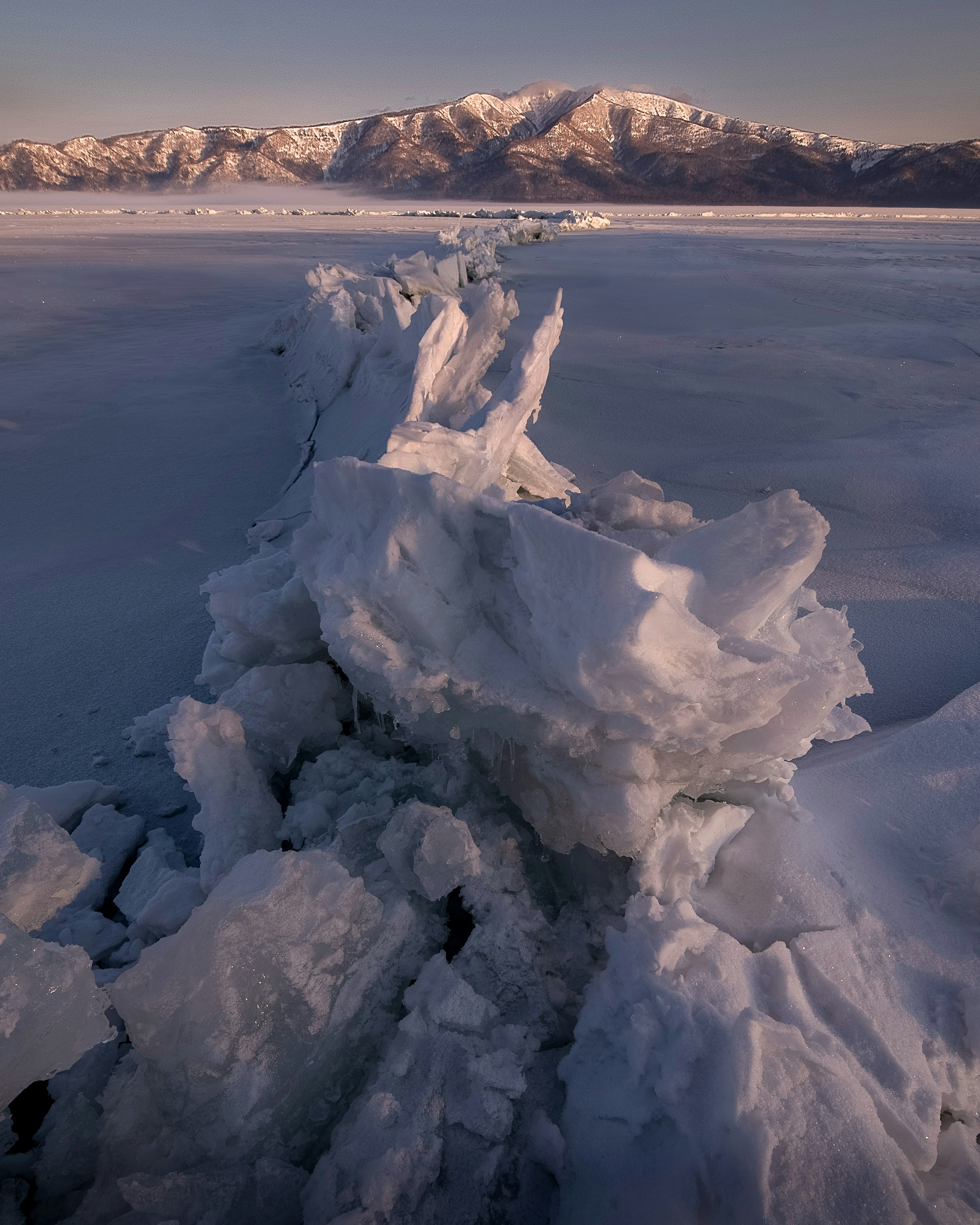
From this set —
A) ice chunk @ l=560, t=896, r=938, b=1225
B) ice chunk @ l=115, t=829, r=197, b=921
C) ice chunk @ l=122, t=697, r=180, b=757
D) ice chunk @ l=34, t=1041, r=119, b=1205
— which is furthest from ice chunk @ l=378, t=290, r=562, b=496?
ice chunk @ l=34, t=1041, r=119, b=1205

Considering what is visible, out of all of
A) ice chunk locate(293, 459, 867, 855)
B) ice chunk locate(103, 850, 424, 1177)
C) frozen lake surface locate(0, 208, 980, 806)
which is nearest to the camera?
ice chunk locate(103, 850, 424, 1177)

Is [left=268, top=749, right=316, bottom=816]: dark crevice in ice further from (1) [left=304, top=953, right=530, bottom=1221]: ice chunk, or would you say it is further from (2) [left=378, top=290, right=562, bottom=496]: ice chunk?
(2) [left=378, top=290, right=562, bottom=496]: ice chunk

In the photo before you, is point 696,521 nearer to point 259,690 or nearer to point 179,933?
point 259,690

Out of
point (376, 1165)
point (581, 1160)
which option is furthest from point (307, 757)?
point (581, 1160)

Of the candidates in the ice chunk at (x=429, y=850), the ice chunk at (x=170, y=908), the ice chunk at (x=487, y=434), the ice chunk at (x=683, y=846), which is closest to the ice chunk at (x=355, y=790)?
the ice chunk at (x=429, y=850)

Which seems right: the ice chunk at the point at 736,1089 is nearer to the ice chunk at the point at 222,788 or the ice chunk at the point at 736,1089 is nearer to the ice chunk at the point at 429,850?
the ice chunk at the point at 429,850

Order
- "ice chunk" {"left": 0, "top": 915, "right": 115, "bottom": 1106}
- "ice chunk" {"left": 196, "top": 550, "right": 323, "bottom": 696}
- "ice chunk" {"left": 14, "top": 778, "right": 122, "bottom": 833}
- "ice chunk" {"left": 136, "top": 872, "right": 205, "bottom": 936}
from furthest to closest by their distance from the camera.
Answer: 1. "ice chunk" {"left": 196, "top": 550, "right": 323, "bottom": 696}
2. "ice chunk" {"left": 14, "top": 778, "right": 122, "bottom": 833}
3. "ice chunk" {"left": 136, "top": 872, "right": 205, "bottom": 936}
4. "ice chunk" {"left": 0, "top": 915, "right": 115, "bottom": 1106}
